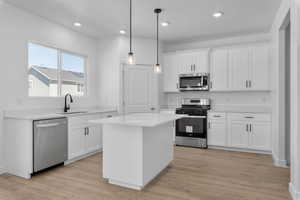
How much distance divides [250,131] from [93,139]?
3468 mm

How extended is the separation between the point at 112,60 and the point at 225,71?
2.84 metres

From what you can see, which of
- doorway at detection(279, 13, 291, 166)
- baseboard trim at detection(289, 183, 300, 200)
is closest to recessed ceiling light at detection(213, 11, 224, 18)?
doorway at detection(279, 13, 291, 166)

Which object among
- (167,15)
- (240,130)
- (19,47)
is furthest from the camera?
(240,130)

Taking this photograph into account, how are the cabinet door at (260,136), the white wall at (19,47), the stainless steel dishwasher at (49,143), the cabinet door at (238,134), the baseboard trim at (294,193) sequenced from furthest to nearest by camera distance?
the cabinet door at (238,134) < the cabinet door at (260,136) < the white wall at (19,47) < the stainless steel dishwasher at (49,143) < the baseboard trim at (294,193)

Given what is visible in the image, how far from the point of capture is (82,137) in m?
3.74

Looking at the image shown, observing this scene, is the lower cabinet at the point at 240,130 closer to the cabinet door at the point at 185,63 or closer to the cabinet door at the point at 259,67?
the cabinet door at the point at 259,67

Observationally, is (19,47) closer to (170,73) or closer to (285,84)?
(170,73)

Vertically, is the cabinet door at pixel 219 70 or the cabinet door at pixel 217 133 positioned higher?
the cabinet door at pixel 219 70

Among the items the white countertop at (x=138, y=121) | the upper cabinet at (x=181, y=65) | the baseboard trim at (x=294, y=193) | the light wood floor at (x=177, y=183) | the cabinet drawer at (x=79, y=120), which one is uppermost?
the upper cabinet at (x=181, y=65)

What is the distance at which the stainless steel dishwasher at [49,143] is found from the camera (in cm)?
286

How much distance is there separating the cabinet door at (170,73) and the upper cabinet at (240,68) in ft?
3.15

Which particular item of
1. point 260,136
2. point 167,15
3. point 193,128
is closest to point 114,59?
point 167,15

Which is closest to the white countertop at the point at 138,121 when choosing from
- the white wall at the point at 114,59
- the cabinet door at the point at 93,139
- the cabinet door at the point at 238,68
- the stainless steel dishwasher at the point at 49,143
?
the stainless steel dishwasher at the point at 49,143

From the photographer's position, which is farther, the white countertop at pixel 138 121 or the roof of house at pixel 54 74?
the roof of house at pixel 54 74
